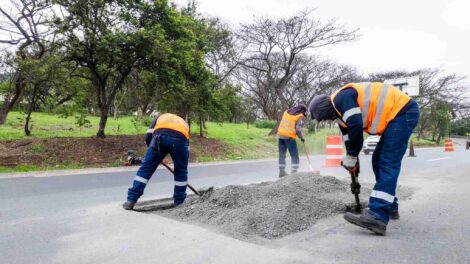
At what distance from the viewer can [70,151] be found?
1262 centimetres

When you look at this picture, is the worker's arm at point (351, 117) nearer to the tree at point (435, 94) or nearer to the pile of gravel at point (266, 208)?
the pile of gravel at point (266, 208)

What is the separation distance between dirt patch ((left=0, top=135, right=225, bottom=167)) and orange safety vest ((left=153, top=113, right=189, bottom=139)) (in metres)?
7.57

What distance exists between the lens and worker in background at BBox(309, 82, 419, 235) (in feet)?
12.5

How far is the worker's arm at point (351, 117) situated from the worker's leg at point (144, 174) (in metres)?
2.44

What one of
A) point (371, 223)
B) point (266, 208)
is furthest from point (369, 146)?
point (371, 223)

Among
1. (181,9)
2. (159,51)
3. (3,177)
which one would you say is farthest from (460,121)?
(3,177)

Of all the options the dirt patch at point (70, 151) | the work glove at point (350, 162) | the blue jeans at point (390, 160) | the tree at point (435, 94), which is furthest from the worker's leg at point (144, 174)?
the tree at point (435, 94)

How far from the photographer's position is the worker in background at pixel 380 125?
3812 millimetres

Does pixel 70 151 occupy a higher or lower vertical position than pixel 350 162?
lower

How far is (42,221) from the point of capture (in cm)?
450

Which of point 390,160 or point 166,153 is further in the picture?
point 166,153

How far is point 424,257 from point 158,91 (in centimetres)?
1531

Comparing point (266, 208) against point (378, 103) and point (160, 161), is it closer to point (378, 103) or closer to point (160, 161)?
point (378, 103)

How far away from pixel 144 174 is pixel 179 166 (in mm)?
483
